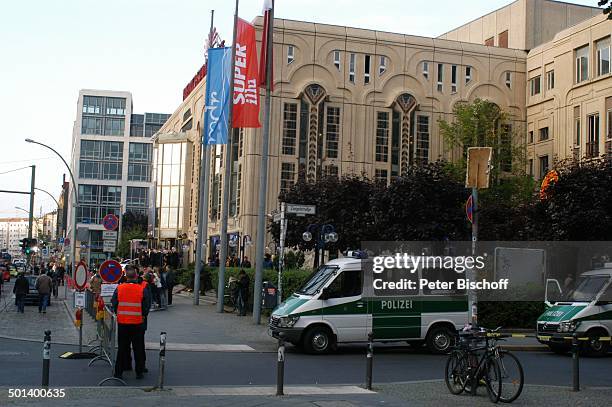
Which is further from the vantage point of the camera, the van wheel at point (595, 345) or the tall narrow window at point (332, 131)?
the tall narrow window at point (332, 131)

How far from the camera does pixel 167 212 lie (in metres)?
73.9

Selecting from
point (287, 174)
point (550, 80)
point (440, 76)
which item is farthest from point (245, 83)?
point (550, 80)

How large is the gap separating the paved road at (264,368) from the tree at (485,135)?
34479 millimetres

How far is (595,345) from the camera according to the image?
1936cm

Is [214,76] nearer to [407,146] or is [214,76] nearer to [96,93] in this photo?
[407,146]

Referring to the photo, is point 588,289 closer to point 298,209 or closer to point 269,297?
point 298,209

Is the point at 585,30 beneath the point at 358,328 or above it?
above

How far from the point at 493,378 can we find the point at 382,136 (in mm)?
45088

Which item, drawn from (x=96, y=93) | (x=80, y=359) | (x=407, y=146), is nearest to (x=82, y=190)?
(x=96, y=93)

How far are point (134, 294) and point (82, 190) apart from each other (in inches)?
3992

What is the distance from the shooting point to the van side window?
61.2 ft

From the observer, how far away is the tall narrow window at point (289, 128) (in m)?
54.0

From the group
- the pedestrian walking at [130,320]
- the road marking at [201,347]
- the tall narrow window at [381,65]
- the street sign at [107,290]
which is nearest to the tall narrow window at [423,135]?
the tall narrow window at [381,65]

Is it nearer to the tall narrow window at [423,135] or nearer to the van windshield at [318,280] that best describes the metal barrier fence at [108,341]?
the van windshield at [318,280]
